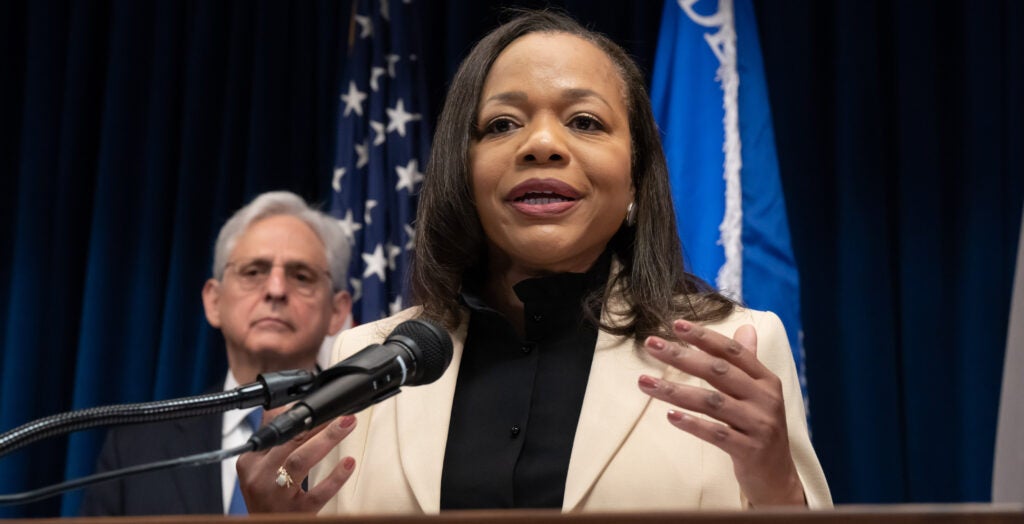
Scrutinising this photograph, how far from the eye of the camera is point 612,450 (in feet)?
5.14

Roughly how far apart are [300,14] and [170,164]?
68 cm

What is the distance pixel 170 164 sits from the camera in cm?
389

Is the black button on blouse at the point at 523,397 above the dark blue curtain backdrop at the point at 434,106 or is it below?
below

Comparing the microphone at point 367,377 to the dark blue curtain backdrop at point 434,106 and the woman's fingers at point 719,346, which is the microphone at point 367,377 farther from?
the dark blue curtain backdrop at point 434,106

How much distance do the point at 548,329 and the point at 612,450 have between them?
0.29 metres

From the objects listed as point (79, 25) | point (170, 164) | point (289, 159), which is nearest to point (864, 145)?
point (289, 159)

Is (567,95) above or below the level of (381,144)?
below

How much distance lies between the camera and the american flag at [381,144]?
364cm

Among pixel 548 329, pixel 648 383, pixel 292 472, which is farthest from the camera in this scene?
pixel 548 329

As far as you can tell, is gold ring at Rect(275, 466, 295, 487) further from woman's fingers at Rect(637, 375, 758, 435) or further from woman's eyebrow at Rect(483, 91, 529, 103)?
woman's eyebrow at Rect(483, 91, 529, 103)

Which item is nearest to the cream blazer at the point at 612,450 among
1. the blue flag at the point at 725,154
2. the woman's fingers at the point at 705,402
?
the woman's fingers at the point at 705,402

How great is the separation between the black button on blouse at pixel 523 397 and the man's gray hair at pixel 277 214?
69.5 inches

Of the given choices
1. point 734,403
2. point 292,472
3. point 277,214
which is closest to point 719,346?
point 734,403

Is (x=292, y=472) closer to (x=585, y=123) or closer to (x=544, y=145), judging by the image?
(x=544, y=145)
